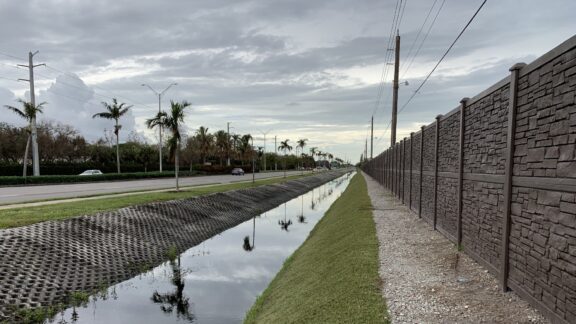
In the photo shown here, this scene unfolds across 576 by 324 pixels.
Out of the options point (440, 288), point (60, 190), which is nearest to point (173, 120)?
point (60, 190)

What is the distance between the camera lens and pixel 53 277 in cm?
1053

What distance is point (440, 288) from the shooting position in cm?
645

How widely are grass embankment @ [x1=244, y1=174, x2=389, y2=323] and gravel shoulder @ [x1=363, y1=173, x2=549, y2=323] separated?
0.27 metres

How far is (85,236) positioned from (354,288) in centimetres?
1062

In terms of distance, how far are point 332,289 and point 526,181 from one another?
3.83 metres

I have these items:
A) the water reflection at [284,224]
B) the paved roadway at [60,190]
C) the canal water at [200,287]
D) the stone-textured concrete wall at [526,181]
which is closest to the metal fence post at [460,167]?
the stone-textured concrete wall at [526,181]

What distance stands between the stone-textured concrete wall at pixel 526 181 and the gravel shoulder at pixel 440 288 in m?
0.26

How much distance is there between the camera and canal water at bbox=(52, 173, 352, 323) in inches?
377

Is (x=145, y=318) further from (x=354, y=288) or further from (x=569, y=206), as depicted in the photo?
(x=569, y=206)

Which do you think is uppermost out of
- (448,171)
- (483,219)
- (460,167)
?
(460,167)

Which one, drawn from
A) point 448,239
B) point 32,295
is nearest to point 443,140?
point 448,239

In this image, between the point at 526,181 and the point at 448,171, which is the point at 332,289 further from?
the point at 448,171

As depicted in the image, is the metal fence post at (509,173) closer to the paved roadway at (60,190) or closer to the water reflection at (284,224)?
the water reflection at (284,224)

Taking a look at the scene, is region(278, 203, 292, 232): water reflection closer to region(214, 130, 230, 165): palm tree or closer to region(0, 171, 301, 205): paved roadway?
region(0, 171, 301, 205): paved roadway
